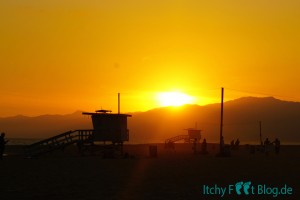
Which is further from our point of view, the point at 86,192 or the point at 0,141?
the point at 0,141

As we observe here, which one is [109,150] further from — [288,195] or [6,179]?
[288,195]

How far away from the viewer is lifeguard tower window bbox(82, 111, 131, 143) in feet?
158

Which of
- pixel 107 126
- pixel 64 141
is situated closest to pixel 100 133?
pixel 107 126

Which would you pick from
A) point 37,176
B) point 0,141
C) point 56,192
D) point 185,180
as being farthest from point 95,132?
point 56,192

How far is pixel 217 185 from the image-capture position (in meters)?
21.4

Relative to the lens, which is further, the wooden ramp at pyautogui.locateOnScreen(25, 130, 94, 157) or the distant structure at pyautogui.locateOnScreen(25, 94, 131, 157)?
the distant structure at pyautogui.locateOnScreen(25, 94, 131, 157)

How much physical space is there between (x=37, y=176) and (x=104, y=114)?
22634 millimetres

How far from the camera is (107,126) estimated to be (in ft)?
159

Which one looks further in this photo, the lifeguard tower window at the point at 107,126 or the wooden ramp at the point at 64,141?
the lifeguard tower window at the point at 107,126

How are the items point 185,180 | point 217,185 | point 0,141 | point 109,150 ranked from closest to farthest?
point 217,185, point 185,180, point 0,141, point 109,150

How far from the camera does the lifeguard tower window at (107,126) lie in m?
48.2

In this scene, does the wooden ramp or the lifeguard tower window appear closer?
the wooden ramp

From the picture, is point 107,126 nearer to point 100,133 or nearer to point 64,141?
point 100,133

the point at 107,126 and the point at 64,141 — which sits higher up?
the point at 107,126
